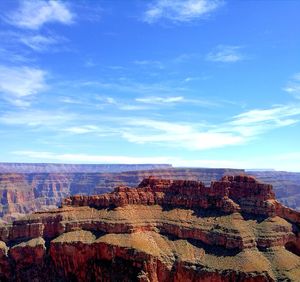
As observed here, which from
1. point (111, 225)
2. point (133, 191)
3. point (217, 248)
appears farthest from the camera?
point (133, 191)

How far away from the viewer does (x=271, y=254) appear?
10238 cm

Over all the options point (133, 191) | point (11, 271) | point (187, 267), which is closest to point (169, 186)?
point (133, 191)

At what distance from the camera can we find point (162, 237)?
115312 millimetres

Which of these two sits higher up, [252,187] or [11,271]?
[252,187]

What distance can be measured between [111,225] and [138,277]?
18998 millimetres

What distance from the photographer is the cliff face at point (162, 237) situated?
4006 inches

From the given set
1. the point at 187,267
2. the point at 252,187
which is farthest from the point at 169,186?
the point at 187,267

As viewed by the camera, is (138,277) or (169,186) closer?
(138,277)

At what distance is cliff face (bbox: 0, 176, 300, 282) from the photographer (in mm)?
101750

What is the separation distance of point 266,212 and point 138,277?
35.5 meters

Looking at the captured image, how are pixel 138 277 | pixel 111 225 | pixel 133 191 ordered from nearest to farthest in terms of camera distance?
pixel 138 277 → pixel 111 225 → pixel 133 191

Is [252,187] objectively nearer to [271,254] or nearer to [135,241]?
[271,254]

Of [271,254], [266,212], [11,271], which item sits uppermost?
[266,212]

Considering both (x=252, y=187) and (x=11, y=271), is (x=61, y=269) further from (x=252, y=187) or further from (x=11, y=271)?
(x=252, y=187)
